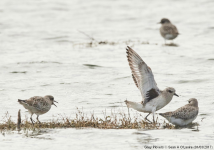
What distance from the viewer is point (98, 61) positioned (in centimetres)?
2347

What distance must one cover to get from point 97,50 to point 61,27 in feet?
24.9

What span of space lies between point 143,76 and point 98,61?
1049 centimetres

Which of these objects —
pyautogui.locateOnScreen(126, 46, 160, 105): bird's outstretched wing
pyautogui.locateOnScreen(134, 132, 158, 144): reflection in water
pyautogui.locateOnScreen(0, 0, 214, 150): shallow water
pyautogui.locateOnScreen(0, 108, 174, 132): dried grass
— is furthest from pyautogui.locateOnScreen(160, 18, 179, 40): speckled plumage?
pyautogui.locateOnScreen(134, 132, 158, 144): reflection in water

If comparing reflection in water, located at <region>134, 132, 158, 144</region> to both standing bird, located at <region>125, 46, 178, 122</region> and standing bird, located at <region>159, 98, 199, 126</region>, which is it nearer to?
standing bird, located at <region>159, 98, 199, 126</region>

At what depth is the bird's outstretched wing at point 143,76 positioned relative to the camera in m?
13.0

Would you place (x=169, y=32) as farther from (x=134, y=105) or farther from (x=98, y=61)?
(x=134, y=105)

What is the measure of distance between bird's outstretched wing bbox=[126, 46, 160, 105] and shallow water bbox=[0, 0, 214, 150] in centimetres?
88

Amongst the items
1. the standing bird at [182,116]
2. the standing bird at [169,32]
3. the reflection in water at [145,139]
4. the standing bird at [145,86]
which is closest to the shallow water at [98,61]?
the reflection in water at [145,139]

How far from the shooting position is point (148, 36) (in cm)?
2925

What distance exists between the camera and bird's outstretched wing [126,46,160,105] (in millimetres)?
13031

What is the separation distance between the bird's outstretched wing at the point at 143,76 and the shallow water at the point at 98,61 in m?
0.88

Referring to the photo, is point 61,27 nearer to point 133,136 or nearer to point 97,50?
point 97,50

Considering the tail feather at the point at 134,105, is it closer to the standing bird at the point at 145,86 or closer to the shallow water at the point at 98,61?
the standing bird at the point at 145,86

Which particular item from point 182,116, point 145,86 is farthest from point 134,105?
point 182,116
